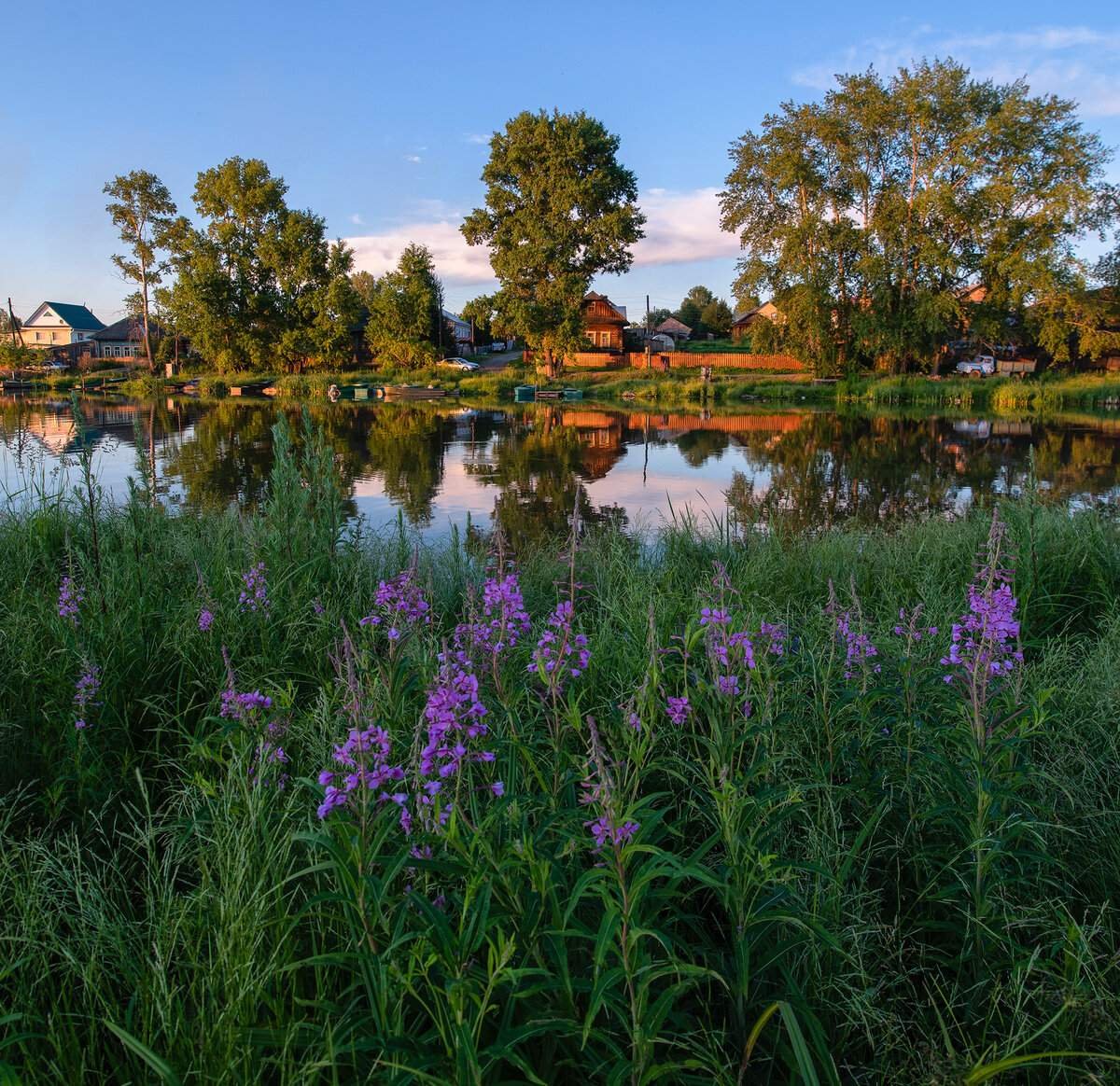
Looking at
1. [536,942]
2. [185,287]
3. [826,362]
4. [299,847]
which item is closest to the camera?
Result: [536,942]

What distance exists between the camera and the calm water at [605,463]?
12.4 m

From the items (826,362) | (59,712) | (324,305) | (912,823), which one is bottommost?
(912,823)

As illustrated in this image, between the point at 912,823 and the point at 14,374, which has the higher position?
the point at 14,374

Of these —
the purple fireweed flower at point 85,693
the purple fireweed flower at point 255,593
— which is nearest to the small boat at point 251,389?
the purple fireweed flower at point 255,593

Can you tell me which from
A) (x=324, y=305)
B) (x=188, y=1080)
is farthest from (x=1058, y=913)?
(x=324, y=305)

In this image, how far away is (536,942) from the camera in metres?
1.72

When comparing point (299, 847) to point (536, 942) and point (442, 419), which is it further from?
point (442, 419)

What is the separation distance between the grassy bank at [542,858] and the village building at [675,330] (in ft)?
295

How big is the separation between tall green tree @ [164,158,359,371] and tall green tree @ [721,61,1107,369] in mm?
31843

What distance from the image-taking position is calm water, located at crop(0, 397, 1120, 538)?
40.8 feet

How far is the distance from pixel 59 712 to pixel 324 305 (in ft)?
195

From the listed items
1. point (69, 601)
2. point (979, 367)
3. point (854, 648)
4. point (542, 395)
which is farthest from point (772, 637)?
point (979, 367)

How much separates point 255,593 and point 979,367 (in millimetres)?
51863

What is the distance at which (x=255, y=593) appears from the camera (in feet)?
14.6
